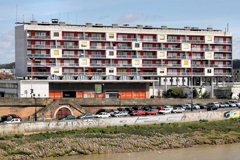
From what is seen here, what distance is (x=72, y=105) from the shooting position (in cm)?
7512

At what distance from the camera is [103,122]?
62.4 m

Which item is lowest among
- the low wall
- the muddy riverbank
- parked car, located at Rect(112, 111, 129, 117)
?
the muddy riverbank

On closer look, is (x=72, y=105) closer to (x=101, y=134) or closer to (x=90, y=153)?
(x=101, y=134)

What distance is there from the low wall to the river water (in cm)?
860

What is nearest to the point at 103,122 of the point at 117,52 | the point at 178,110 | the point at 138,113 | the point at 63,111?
the point at 138,113

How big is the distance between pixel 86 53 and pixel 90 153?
43.2m

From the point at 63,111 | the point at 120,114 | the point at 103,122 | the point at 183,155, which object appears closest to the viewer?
the point at 183,155

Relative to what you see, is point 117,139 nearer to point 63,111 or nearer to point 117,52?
point 63,111

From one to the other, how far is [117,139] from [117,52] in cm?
4132

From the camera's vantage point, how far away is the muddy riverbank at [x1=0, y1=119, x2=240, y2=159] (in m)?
52.0

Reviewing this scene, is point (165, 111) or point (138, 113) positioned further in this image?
point (165, 111)

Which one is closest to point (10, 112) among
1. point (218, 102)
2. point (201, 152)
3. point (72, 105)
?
point (72, 105)

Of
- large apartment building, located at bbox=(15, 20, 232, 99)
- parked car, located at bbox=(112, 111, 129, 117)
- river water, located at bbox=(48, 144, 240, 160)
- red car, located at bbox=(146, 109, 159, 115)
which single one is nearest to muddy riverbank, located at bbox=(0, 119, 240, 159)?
river water, located at bbox=(48, 144, 240, 160)

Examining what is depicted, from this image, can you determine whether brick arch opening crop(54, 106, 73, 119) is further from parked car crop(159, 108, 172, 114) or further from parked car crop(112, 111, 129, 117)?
parked car crop(159, 108, 172, 114)
